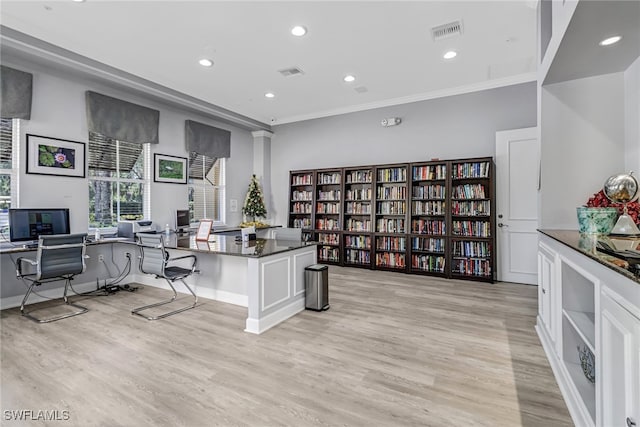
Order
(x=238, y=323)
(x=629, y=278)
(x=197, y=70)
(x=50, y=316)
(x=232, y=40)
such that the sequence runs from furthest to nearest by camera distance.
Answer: (x=197, y=70) < (x=232, y=40) < (x=50, y=316) < (x=238, y=323) < (x=629, y=278)

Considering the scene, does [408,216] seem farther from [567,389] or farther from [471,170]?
[567,389]

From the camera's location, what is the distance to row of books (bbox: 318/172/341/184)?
6.45 metres

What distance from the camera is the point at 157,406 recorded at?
1.89 m

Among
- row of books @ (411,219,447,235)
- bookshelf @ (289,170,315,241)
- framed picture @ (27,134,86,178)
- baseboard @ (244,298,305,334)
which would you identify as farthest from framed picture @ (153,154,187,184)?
row of books @ (411,219,447,235)

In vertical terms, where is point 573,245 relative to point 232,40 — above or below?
below

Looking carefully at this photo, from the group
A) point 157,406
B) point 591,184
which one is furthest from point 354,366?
point 591,184

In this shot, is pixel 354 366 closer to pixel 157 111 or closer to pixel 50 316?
pixel 50 316

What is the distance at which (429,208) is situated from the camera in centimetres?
547

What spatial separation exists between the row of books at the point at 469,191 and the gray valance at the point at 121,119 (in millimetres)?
5262

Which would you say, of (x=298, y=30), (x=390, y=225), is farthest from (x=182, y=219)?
(x=390, y=225)

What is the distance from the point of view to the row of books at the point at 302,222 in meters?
6.85

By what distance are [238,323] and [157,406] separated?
4.35 ft

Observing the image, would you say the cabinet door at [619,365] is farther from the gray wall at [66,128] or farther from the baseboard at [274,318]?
the gray wall at [66,128]

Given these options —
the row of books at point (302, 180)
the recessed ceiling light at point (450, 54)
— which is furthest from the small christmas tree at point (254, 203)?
the recessed ceiling light at point (450, 54)
